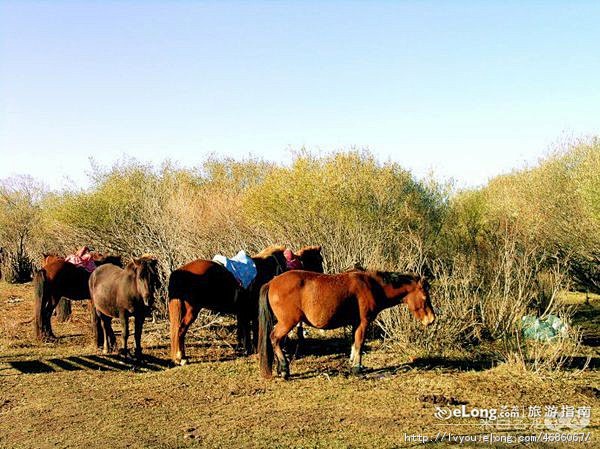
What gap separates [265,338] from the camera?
751 cm

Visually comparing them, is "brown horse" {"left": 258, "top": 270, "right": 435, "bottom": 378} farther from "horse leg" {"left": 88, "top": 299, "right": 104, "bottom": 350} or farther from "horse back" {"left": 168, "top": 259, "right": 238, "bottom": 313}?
"horse leg" {"left": 88, "top": 299, "right": 104, "bottom": 350}

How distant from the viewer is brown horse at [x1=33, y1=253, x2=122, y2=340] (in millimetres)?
10562

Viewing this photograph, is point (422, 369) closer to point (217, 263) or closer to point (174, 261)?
point (217, 263)

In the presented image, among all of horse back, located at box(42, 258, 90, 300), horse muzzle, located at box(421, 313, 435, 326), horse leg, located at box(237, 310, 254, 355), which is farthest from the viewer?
horse back, located at box(42, 258, 90, 300)

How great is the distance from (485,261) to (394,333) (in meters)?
4.07

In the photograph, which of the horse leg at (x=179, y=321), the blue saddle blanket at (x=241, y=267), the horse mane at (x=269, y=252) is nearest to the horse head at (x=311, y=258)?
the horse mane at (x=269, y=252)

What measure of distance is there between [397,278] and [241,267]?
2.92 m

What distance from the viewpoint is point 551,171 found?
1702cm

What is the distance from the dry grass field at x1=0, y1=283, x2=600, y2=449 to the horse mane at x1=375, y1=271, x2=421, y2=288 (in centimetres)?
133

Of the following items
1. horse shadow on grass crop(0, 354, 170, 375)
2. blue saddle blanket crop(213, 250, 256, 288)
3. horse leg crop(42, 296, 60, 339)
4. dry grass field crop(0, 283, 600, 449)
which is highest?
blue saddle blanket crop(213, 250, 256, 288)

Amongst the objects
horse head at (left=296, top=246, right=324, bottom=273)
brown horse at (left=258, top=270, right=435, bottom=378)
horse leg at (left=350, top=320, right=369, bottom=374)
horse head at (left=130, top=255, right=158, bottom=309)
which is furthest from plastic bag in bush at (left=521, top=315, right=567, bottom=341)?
horse head at (left=130, top=255, right=158, bottom=309)

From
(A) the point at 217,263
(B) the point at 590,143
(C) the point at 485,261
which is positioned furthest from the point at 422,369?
(B) the point at 590,143

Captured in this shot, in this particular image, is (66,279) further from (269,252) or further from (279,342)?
(279,342)

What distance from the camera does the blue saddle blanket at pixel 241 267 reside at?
29.8ft
